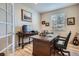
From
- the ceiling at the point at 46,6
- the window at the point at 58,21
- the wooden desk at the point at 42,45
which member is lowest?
the wooden desk at the point at 42,45

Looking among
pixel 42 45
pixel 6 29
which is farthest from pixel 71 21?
pixel 6 29

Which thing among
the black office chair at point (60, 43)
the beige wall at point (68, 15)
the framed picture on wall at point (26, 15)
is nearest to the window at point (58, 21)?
the beige wall at point (68, 15)

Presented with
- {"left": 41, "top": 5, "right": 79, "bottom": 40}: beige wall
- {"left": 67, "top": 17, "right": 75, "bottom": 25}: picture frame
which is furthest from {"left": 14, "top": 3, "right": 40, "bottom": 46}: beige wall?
{"left": 67, "top": 17, "right": 75, "bottom": 25}: picture frame

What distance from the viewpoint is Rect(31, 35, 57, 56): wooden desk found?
5.57ft

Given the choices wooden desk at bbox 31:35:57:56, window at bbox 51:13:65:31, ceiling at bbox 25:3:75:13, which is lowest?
wooden desk at bbox 31:35:57:56

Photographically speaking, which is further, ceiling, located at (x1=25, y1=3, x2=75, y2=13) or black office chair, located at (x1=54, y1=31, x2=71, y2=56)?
black office chair, located at (x1=54, y1=31, x2=71, y2=56)

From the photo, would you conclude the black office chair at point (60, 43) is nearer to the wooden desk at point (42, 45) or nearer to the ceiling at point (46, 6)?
the wooden desk at point (42, 45)

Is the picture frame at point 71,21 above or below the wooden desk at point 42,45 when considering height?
above

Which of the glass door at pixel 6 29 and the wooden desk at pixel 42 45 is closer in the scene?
the glass door at pixel 6 29

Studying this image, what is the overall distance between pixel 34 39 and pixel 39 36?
5.4 inches

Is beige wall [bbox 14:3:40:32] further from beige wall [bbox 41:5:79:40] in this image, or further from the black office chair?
the black office chair

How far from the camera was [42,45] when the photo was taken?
1.88 m

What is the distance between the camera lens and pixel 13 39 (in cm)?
164

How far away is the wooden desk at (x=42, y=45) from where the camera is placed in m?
1.70
